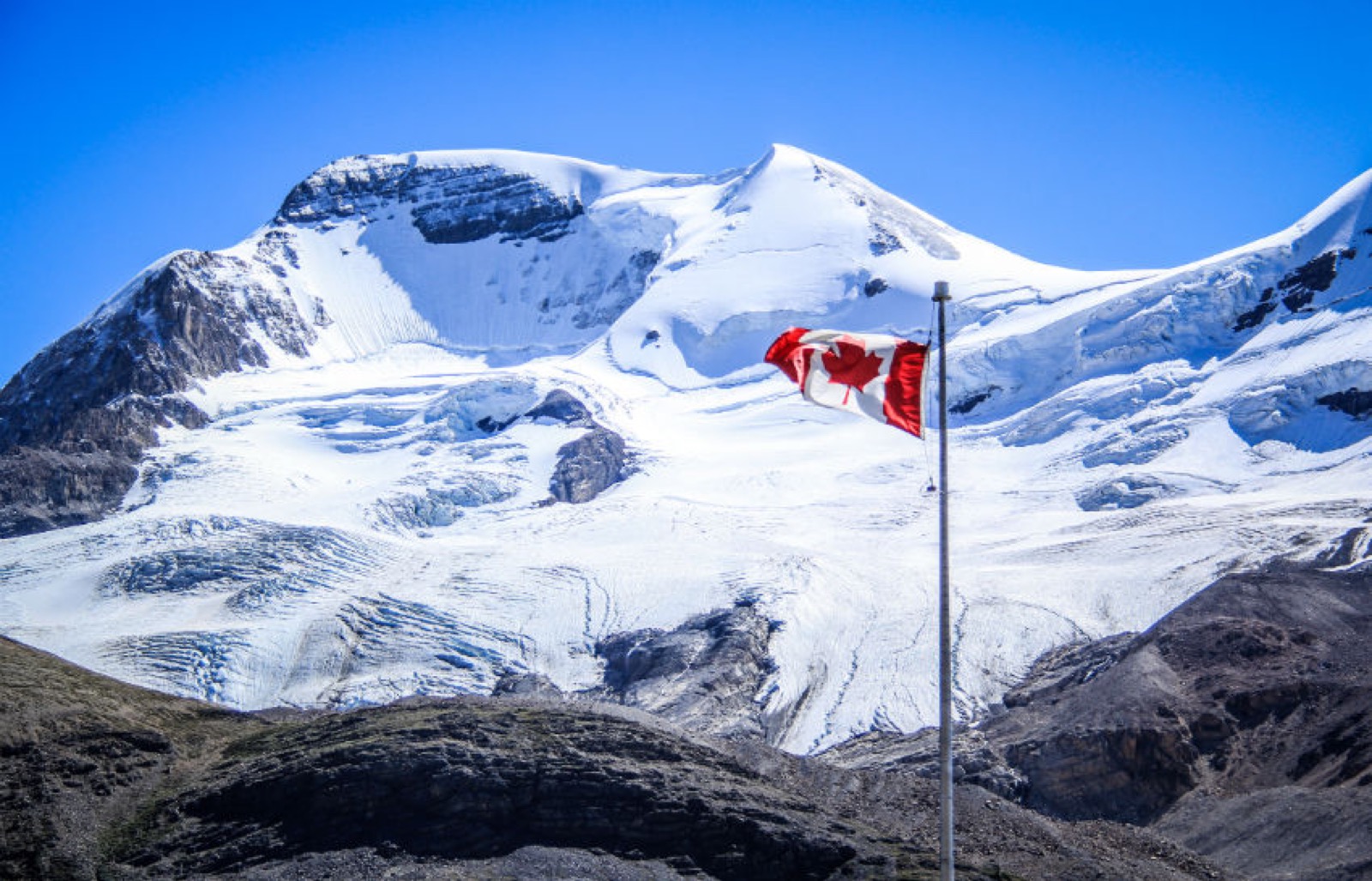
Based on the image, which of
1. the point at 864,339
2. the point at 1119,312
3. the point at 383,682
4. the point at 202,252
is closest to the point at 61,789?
the point at 864,339

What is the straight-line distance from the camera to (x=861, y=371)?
3120 cm

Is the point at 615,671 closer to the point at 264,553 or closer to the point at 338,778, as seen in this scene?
the point at 264,553

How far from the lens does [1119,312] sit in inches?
5477

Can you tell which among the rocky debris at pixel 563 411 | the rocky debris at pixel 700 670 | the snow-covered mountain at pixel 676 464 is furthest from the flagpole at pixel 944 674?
the rocky debris at pixel 563 411

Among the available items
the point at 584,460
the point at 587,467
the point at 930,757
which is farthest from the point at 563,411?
the point at 930,757

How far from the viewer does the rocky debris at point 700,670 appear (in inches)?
3246

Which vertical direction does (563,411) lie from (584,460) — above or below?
above

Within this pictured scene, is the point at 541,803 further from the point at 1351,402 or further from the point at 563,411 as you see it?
the point at 563,411

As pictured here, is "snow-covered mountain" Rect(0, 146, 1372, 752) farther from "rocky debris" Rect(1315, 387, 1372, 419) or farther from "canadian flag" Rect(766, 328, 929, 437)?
"canadian flag" Rect(766, 328, 929, 437)

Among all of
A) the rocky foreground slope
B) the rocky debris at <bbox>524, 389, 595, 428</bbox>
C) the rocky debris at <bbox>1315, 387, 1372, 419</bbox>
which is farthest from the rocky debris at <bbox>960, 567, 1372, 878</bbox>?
the rocky debris at <bbox>524, 389, 595, 428</bbox>

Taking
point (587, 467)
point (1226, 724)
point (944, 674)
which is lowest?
point (1226, 724)

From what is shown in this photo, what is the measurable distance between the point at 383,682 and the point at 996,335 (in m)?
76.8

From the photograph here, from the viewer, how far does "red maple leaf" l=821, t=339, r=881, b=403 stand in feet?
102

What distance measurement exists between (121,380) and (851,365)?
140m
